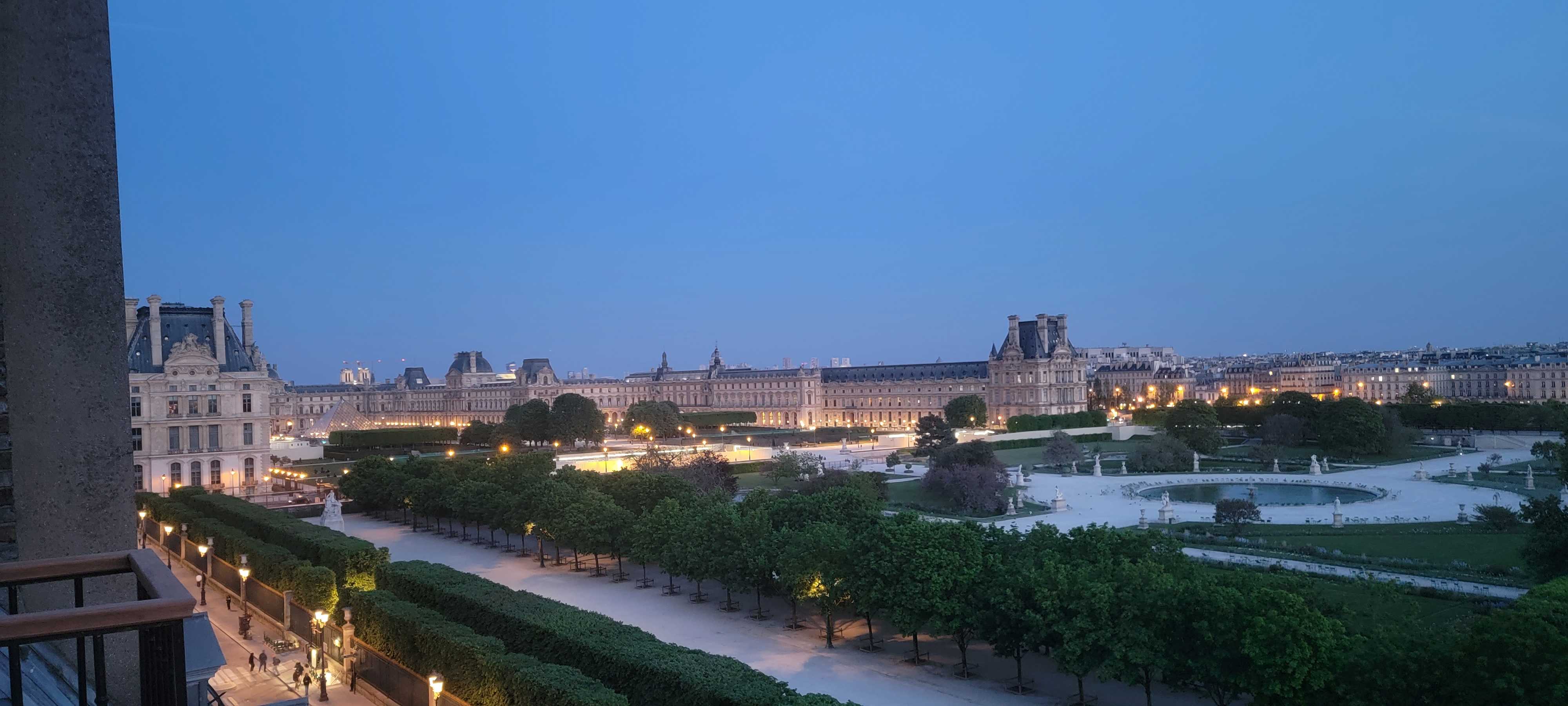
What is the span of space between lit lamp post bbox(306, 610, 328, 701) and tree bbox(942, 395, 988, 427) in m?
69.6

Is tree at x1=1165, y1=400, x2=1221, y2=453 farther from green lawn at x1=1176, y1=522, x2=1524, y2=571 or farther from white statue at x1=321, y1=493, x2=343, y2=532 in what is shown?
white statue at x1=321, y1=493, x2=343, y2=532

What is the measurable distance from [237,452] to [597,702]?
4449 cm

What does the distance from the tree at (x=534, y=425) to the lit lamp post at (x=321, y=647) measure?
52.9 meters

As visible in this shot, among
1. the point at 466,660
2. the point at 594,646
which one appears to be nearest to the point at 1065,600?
the point at 594,646

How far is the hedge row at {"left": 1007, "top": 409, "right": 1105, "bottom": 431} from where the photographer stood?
8788 centimetres

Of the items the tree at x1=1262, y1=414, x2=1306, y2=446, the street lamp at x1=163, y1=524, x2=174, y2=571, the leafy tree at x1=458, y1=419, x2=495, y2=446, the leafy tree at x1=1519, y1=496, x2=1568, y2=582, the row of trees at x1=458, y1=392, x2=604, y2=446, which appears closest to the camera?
the leafy tree at x1=1519, y1=496, x2=1568, y2=582

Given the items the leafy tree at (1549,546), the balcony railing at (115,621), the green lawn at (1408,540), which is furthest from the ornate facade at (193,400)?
the leafy tree at (1549,546)

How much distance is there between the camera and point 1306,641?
16.8 metres

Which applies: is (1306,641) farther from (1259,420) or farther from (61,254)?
(1259,420)

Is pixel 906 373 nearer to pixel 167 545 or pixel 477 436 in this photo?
pixel 477 436

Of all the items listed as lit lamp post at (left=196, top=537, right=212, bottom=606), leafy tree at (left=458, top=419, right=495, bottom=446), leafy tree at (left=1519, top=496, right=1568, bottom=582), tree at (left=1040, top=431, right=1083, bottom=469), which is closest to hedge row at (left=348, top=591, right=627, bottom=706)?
lit lamp post at (left=196, top=537, right=212, bottom=606)

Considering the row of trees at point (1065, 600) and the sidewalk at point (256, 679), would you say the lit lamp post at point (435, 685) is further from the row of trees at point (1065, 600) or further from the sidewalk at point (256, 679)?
the row of trees at point (1065, 600)

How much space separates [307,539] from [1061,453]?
46.8 m

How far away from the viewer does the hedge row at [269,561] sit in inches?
996
